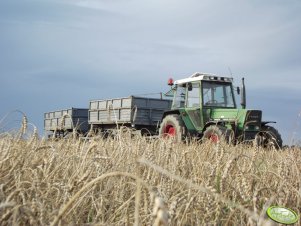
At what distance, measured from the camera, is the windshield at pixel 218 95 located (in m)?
12.0

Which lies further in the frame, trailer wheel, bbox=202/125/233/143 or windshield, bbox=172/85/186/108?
windshield, bbox=172/85/186/108

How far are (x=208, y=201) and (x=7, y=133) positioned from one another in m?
2.55

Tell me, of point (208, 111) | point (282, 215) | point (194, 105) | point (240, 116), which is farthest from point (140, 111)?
point (282, 215)

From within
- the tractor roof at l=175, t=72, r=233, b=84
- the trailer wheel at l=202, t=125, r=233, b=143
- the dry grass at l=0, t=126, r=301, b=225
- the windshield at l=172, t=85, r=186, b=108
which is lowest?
the trailer wheel at l=202, t=125, r=233, b=143

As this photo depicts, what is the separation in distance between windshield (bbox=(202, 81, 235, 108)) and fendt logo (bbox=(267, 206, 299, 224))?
993cm

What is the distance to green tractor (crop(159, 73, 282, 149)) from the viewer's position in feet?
37.6

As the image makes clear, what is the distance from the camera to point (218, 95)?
12344mm

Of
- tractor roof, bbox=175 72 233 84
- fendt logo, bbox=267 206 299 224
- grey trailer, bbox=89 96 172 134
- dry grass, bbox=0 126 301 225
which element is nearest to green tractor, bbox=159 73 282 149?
tractor roof, bbox=175 72 233 84

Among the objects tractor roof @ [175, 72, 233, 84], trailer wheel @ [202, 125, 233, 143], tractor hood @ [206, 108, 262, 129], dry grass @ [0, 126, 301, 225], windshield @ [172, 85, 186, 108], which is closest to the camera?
dry grass @ [0, 126, 301, 225]

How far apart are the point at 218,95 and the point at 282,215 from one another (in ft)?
34.2

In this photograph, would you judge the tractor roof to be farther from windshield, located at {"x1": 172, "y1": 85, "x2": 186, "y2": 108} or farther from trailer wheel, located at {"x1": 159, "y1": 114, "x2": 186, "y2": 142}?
trailer wheel, located at {"x1": 159, "y1": 114, "x2": 186, "y2": 142}

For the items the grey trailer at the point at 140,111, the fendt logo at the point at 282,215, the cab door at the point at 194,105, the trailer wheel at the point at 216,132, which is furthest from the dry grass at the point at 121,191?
the grey trailer at the point at 140,111

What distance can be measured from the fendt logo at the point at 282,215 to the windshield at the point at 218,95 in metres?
9.93

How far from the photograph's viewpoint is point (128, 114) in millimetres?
16828
